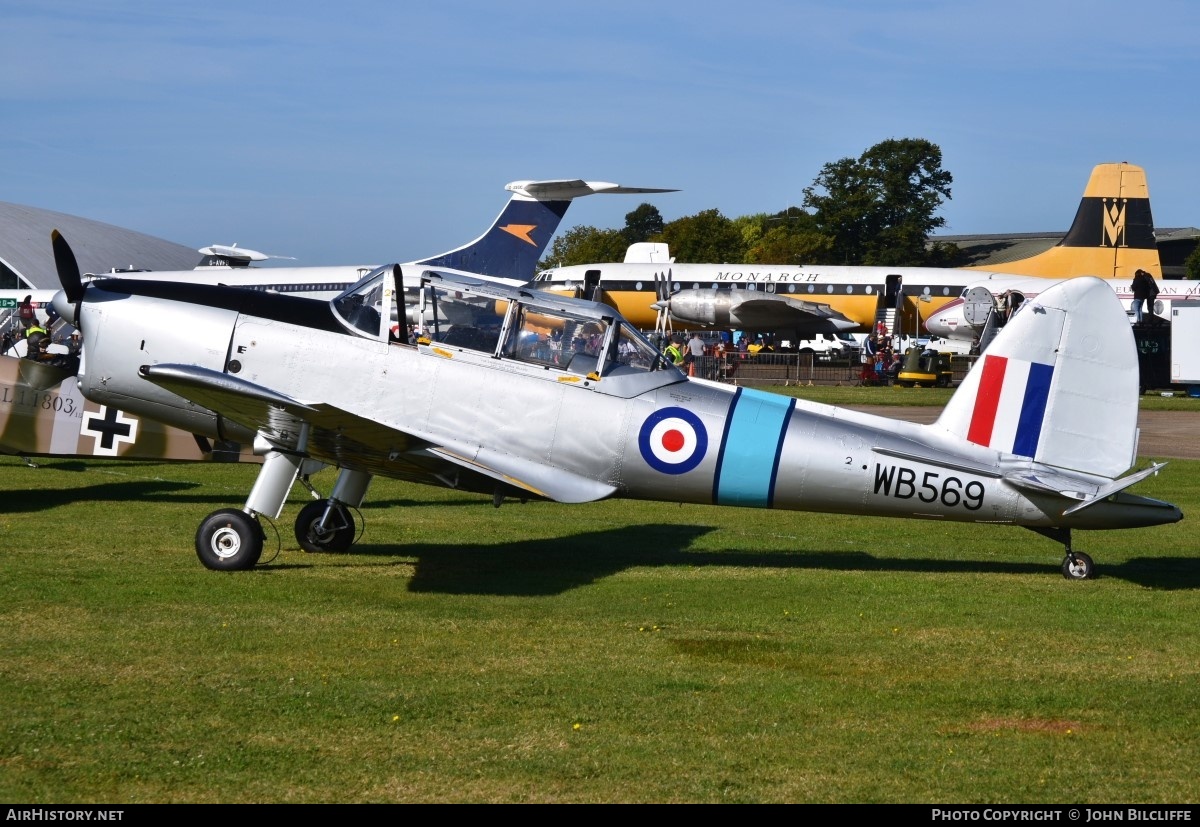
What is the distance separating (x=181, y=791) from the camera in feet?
15.7

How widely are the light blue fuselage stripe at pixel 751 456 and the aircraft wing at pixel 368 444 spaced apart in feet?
2.83

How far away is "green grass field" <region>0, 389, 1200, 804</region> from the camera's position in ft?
16.6

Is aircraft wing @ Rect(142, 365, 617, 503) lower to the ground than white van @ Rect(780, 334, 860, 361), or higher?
higher

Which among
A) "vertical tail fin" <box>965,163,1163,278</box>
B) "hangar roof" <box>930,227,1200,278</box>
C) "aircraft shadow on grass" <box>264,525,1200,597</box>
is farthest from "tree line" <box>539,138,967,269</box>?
"aircraft shadow on grass" <box>264,525,1200,597</box>

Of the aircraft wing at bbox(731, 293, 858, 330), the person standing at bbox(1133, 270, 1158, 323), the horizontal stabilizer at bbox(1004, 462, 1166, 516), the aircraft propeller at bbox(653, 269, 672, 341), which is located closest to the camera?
the horizontal stabilizer at bbox(1004, 462, 1166, 516)

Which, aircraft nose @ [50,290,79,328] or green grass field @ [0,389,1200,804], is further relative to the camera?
aircraft nose @ [50,290,79,328]

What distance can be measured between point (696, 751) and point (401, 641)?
251cm

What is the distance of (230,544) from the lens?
368 inches

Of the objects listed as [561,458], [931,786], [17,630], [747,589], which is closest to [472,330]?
[561,458]

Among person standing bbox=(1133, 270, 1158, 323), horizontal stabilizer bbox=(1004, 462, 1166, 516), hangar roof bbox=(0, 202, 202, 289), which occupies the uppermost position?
person standing bbox=(1133, 270, 1158, 323)

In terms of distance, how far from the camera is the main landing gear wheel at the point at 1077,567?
9.58m

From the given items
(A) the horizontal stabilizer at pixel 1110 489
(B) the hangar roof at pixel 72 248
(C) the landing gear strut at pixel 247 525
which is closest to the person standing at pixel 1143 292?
(A) the horizontal stabilizer at pixel 1110 489

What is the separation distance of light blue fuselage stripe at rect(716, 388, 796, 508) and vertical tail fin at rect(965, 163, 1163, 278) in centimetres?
4528

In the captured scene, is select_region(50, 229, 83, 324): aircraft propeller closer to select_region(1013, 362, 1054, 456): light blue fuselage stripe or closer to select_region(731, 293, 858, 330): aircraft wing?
select_region(1013, 362, 1054, 456): light blue fuselage stripe
